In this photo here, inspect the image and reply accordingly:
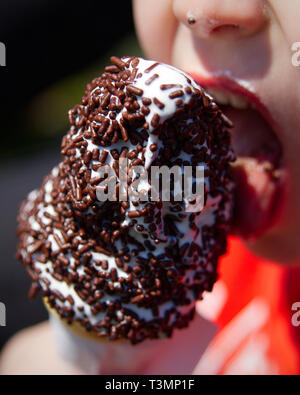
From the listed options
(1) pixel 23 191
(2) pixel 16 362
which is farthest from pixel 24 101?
(2) pixel 16 362

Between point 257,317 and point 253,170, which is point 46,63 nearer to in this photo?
point 257,317

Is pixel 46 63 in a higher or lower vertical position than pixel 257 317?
higher

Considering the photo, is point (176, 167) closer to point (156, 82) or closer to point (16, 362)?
point (156, 82)
